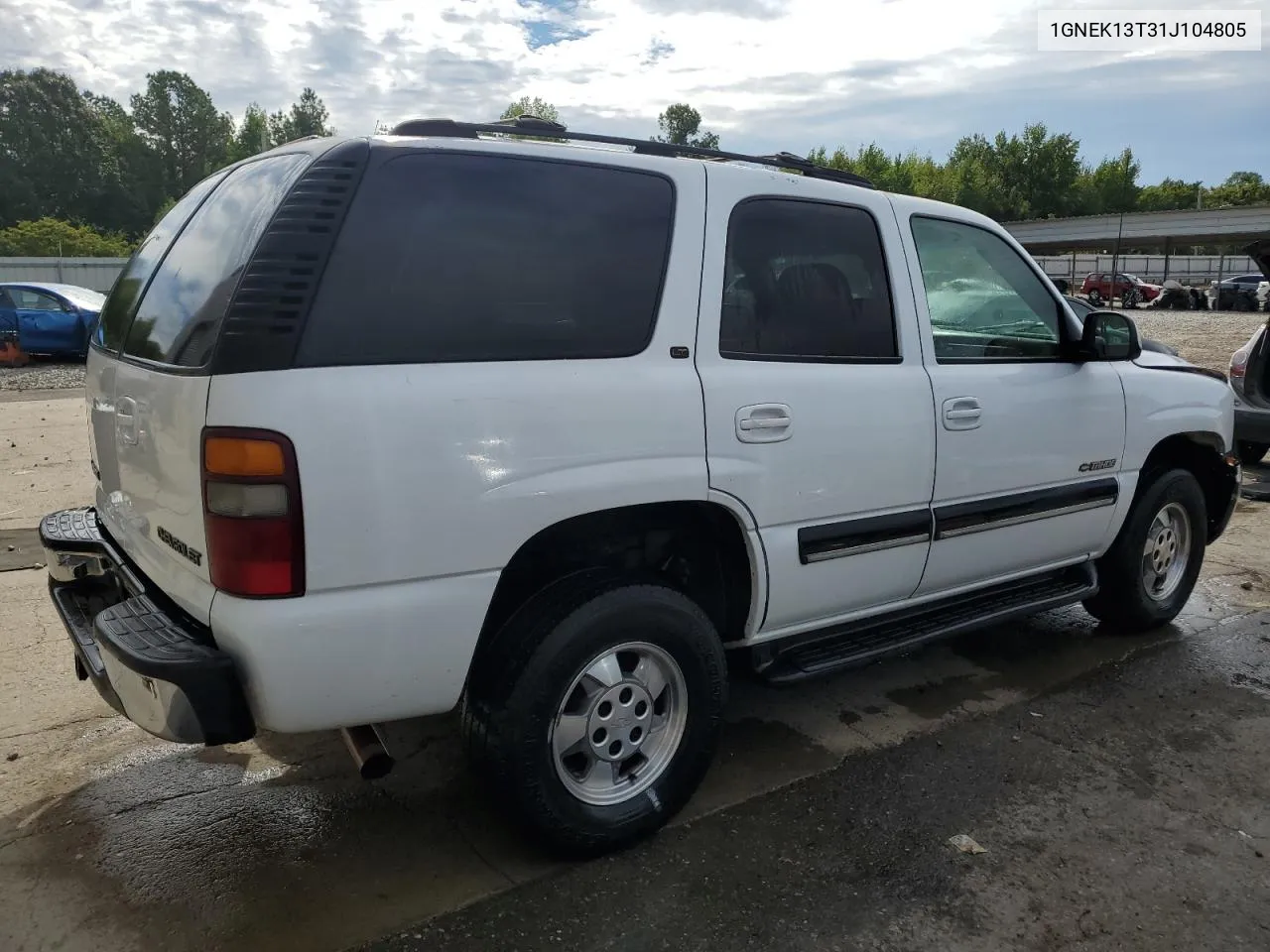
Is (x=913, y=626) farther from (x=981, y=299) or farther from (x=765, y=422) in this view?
(x=981, y=299)

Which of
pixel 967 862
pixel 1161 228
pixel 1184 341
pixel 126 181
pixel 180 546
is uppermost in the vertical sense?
pixel 126 181

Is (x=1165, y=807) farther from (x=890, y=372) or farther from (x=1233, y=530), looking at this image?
(x=1233, y=530)

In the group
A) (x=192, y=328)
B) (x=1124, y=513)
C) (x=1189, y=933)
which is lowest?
(x=1189, y=933)

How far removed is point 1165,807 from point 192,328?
10.8 ft

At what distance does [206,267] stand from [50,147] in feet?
302

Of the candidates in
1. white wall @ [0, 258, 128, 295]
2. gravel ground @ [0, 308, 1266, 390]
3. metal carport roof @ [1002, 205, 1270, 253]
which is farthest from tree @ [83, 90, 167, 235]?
gravel ground @ [0, 308, 1266, 390]

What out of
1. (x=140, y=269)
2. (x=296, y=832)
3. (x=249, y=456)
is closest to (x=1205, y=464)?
(x=296, y=832)

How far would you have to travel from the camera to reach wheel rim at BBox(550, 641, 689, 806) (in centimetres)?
274

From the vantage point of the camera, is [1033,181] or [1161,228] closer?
[1161,228]

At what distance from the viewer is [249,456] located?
221 cm

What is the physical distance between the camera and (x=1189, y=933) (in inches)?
101

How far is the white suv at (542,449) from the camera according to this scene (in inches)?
89.5

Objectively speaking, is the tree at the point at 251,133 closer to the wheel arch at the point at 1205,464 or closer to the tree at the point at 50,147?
the tree at the point at 50,147


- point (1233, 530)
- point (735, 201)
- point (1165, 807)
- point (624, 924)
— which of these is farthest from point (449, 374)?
point (1233, 530)
